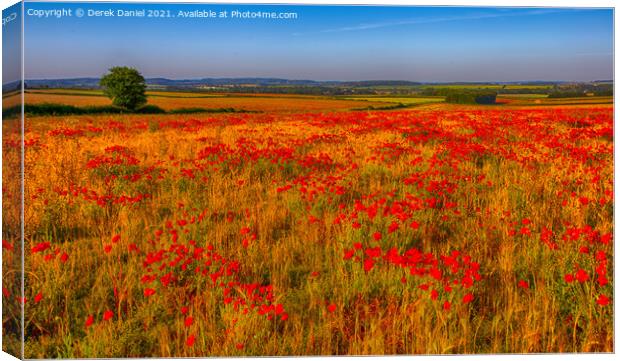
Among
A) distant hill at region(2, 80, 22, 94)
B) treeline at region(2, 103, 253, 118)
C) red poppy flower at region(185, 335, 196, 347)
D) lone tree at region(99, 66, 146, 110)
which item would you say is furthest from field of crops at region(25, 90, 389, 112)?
red poppy flower at region(185, 335, 196, 347)

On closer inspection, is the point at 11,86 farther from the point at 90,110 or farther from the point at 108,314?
the point at 90,110

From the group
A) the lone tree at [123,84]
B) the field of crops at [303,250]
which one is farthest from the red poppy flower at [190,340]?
the lone tree at [123,84]

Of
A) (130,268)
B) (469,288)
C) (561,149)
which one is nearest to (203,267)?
(130,268)

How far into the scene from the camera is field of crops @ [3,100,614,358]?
3621mm

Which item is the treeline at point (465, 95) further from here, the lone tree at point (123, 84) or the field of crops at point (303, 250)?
the lone tree at point (123, 84)

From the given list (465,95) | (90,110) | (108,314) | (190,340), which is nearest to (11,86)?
(108,314)

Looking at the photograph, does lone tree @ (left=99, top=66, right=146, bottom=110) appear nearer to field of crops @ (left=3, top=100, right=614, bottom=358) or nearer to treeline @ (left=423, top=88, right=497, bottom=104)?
field of crops @ (left=3, top=100, right=614, bottom=358)

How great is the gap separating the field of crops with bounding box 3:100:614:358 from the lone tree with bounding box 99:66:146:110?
70 cm

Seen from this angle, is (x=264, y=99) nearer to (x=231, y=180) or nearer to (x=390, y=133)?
(x=231, y=180)

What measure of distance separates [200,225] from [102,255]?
83 cm

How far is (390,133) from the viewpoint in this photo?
926 cm

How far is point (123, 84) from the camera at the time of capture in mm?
4727

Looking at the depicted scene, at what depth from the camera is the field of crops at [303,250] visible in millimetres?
3621

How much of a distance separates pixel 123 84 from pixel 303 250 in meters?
2.09
